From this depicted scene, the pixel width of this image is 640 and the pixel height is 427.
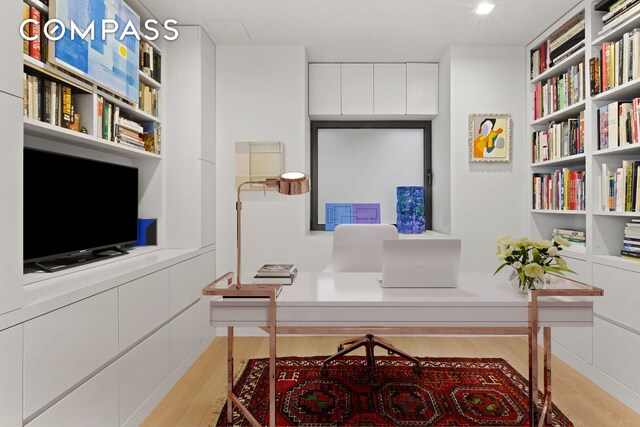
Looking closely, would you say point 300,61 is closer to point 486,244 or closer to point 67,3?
point 67,3

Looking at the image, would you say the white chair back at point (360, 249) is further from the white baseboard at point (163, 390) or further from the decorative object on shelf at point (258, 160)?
the white baseboard at point (163, 390)

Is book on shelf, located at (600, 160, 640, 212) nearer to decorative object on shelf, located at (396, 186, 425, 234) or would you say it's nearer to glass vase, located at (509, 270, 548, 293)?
glass vase, located at (509, 270, 548, 293)

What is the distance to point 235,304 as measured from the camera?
1.67 metres

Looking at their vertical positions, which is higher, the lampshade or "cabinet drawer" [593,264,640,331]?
the lampshade

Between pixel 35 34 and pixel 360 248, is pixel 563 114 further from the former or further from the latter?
pixel 35 34

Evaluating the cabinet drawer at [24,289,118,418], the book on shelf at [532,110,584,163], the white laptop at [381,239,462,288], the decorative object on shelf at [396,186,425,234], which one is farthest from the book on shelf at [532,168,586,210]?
the cabinet drawer at [24,289,118,418]

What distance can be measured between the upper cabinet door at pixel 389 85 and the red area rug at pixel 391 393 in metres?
2.44

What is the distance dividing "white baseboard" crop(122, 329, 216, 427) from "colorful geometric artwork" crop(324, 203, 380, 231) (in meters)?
1.76

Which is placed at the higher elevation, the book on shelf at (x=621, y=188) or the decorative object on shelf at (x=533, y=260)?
the book on shelf at (x=621, y=188)

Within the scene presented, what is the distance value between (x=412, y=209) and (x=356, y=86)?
1.37 m

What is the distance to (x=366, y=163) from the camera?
4.29 m

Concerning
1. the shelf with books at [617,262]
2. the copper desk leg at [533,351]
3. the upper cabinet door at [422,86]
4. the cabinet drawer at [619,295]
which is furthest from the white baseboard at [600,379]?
the upper cabinet door at [422,86]

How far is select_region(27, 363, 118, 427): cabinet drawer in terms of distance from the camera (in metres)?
1.51

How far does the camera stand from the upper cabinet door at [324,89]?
392 cm
